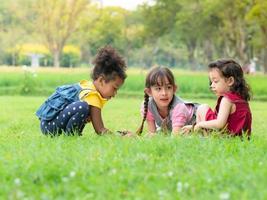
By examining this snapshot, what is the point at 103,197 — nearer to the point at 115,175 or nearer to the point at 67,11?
the point at 115,175

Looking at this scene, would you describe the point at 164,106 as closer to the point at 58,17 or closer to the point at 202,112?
the point at 202,112

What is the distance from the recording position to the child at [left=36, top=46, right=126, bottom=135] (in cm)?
569

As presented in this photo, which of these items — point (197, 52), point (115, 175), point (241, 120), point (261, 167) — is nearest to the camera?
point (115, 175)

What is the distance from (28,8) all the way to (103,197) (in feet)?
184

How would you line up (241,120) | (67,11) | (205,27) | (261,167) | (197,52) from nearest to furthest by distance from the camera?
(261,167) → (241,120) → (205,27) → (67,11) → (197,52)

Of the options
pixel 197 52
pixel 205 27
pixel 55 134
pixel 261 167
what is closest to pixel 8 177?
pixel 261 167

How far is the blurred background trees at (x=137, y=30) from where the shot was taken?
38438mm

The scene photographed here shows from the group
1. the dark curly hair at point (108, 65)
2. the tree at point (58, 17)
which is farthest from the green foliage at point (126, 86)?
the tree at point (58, 17)

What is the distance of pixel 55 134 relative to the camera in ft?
19.0

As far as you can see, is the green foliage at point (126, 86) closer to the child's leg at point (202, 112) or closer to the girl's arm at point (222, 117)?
the child's leg at point (202, 112)

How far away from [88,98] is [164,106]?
78 centimetres

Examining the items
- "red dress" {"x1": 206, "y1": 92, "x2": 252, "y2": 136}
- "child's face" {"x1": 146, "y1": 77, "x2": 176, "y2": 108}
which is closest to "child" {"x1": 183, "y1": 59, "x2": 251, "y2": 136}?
"red dress" {"x1": 206, "y1": 92, "x2": 252, "y2": 136}

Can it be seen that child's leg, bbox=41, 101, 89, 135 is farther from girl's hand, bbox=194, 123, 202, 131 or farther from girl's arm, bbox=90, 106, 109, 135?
girl's hand, bbox=194, 123, 202, 131

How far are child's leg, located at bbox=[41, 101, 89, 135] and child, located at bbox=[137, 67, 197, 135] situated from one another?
2.22 feet
